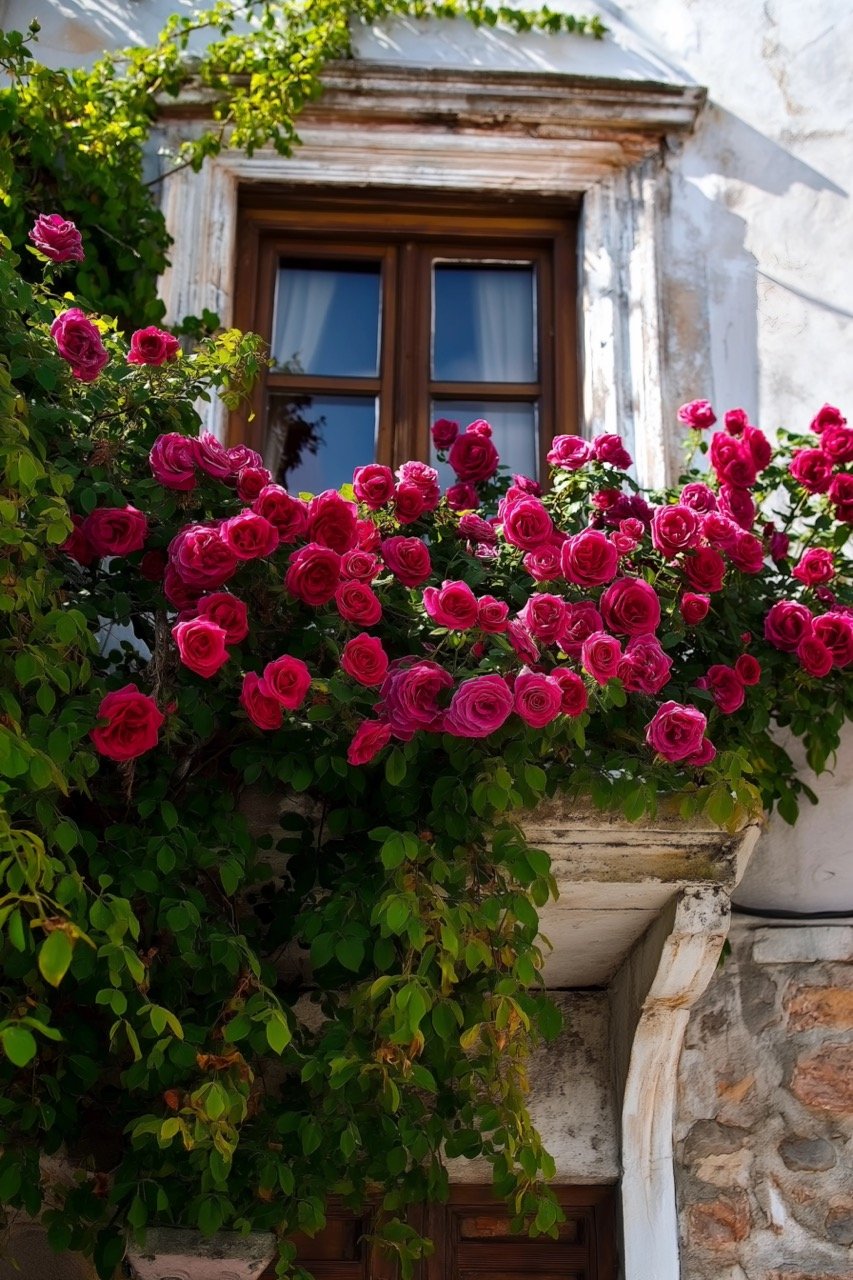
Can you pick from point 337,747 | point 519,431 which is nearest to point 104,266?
point 519,431

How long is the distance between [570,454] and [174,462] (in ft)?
2.89

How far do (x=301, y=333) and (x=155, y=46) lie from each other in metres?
0.86

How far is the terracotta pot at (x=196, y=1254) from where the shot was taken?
119 inches

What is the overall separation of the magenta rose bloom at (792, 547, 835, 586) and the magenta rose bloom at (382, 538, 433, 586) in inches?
33.2

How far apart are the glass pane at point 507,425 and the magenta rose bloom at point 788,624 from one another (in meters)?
1.08

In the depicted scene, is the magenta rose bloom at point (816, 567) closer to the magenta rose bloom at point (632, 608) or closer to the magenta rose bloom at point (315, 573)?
the magenta rose bloom at point (632, 608)

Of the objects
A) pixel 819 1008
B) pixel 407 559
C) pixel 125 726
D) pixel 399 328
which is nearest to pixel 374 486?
pixel 407 559

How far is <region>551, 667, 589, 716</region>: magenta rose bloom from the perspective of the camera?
9.29ft

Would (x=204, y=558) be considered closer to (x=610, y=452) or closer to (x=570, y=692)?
(x=570, y=692)

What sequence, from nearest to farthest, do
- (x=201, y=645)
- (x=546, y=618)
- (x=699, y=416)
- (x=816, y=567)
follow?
1. (x=201, y=645)
2. (x=546, y=618)
3. (x=816, y=567)
4. (x=699, y=416)

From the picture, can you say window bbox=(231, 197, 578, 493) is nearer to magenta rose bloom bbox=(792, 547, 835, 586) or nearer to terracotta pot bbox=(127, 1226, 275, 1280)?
magenta rose bloom bbox=(792, 547, 835, 586)

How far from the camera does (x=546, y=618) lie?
293 cm

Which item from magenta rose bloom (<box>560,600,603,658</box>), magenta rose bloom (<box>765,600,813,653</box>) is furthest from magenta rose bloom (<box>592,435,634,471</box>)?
magenta rose bloom (<box>560,600,603,658</box>)

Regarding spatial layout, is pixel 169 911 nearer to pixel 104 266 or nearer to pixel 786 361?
pixel 104 266
